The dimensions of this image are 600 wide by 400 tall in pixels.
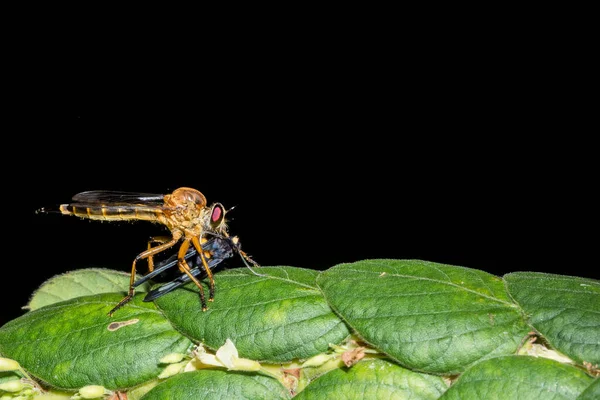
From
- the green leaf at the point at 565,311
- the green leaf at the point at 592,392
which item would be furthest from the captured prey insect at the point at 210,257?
the green leaf at the point at 592,392

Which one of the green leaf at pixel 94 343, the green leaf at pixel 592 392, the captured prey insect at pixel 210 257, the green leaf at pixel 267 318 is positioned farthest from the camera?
the captured prey insect at pixel 210 257

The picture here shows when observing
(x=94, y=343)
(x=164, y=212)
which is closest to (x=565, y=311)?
(x=94, y=343)

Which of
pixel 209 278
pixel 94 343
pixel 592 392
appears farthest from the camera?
pixel 209 278

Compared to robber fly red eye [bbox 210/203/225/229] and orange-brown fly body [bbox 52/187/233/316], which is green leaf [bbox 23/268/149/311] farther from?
robber fly red eye [bbox 210/203/225/229]

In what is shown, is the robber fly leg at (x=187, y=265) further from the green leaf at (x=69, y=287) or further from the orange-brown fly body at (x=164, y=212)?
the green leaf at (x=69, y=287)

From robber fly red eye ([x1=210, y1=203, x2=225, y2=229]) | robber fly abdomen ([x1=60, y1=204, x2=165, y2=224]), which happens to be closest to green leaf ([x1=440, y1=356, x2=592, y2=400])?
robber fly red eye ([x1=210, y1=203, x2=225, y2=229])

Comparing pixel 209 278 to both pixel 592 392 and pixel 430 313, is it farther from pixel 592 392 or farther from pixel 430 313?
pixel 592 392
